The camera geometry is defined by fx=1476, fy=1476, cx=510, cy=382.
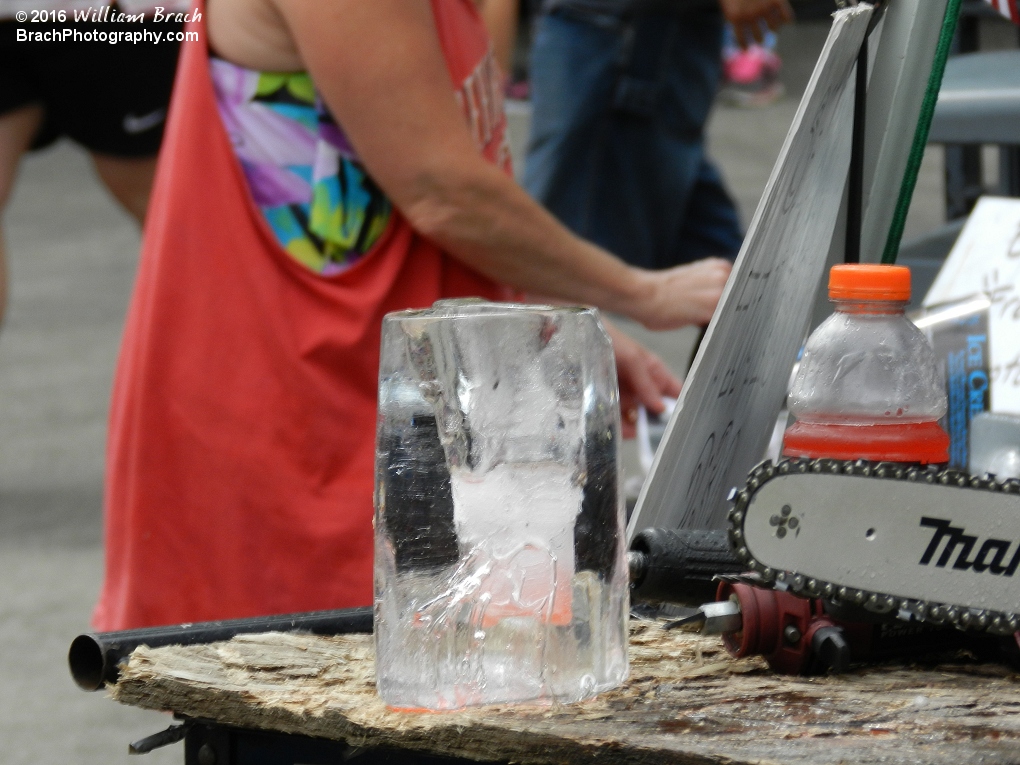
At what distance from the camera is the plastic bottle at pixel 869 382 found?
44.3 inches

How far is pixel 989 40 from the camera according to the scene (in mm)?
6848

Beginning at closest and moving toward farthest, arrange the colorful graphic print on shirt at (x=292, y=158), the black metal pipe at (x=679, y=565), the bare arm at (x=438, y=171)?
the black metal pipe at (x=679, y=565) < the bare arm at (x=438, y=171) < the colorful graphic print on shirt at (x=292, y=158)

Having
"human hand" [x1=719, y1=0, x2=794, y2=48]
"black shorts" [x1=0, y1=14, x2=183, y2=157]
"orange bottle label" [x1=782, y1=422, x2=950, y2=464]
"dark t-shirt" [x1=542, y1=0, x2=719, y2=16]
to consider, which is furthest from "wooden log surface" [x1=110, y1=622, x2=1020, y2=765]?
"dark t-shirt" [x1=542, y1=0, x2=719, y2=16]

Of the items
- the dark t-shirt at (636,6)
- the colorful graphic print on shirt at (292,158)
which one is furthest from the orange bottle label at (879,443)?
the dark t-shirt at (636,6)

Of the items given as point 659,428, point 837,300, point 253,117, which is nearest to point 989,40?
point 659,428

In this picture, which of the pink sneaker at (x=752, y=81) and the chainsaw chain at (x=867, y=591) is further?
the pink sneaker at (x=752, y=81)

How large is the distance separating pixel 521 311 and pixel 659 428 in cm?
147

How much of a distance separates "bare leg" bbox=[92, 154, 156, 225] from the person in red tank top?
1.73 meters

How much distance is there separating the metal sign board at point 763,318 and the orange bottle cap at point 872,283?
0.09 metres

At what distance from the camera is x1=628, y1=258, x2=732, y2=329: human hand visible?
188 cm

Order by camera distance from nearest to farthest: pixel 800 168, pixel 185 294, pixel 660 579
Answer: pixel 660 579 → pixel 800 168 → pixel 185 294

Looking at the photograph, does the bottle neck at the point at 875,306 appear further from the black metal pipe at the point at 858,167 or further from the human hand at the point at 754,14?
the human hand at the point at 754,14

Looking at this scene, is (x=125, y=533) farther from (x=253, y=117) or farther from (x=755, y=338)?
(x=755, y=338)

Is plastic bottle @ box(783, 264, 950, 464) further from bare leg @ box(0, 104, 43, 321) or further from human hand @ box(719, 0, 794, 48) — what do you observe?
bare leg @ box(0, 104, 43, 321)
